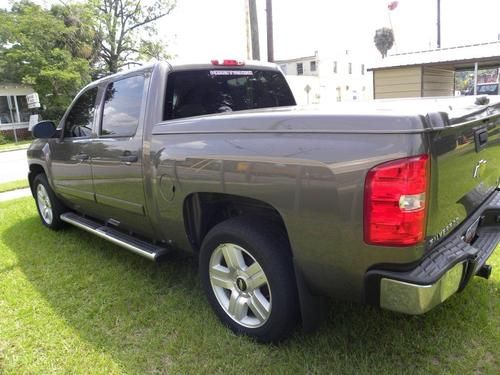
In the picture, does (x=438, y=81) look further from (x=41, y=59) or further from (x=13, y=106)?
(x=13, y=106)

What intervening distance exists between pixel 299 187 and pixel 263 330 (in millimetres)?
1023

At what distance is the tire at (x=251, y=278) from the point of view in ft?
8.13

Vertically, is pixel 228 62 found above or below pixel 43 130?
above

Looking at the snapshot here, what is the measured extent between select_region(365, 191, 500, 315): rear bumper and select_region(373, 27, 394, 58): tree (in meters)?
58.9

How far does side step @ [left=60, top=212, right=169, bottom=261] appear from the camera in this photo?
3335mm

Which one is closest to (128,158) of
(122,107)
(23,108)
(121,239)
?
(122,107)

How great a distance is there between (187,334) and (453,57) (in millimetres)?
11570

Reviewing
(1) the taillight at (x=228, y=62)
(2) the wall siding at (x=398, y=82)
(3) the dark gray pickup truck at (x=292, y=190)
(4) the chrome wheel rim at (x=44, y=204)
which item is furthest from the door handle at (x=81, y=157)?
(2) the wall siding at (x=398, y=82)

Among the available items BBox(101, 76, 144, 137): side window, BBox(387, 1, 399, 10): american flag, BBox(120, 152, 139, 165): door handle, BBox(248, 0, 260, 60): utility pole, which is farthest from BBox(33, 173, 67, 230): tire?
BBox(387, 1, 399, 10): american flag

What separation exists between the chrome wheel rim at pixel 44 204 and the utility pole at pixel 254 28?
5.78 metres

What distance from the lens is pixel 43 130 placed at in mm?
4590

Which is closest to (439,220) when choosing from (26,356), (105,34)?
(26,356)

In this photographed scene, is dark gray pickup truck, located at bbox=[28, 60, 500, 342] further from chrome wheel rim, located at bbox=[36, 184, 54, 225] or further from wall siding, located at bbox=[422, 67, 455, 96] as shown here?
wall siding, located at bbox=[422, 67, 455, 96]

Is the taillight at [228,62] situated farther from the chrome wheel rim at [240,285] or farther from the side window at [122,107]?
the chrome wheel rim at [240,285]
